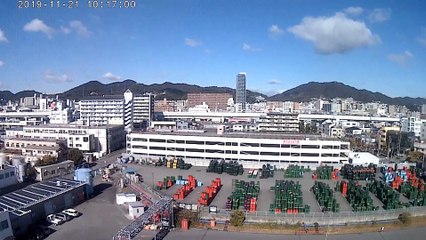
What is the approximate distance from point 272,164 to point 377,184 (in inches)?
174

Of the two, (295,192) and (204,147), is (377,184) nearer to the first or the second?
(295,192)

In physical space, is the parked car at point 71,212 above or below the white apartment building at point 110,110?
below

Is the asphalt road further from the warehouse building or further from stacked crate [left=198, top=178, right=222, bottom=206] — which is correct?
the warehouse building

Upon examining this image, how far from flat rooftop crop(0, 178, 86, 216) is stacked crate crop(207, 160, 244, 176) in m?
5.41

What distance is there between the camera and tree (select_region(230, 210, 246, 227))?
810 centimetres

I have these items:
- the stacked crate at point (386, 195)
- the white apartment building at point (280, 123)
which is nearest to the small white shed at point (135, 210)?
the stacked crate at point (386, 195)

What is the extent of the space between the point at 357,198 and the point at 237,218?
3993 millimetres

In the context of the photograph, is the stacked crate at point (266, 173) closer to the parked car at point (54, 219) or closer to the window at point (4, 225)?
the parked car at point (54, 219)

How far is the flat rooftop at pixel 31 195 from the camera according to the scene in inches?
303

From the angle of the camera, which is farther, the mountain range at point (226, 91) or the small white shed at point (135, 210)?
the mountain range at point (226, 91)

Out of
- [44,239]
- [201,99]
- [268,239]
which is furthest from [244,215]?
[201,99]

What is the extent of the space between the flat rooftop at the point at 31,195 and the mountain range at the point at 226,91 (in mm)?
53819

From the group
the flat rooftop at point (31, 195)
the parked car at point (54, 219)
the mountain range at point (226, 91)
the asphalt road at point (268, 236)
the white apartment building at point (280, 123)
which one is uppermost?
the mountain range at point (226, 91)

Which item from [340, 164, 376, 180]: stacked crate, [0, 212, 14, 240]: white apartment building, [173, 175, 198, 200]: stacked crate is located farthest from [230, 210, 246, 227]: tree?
[340, 164, 376, 180]: stacked crate
